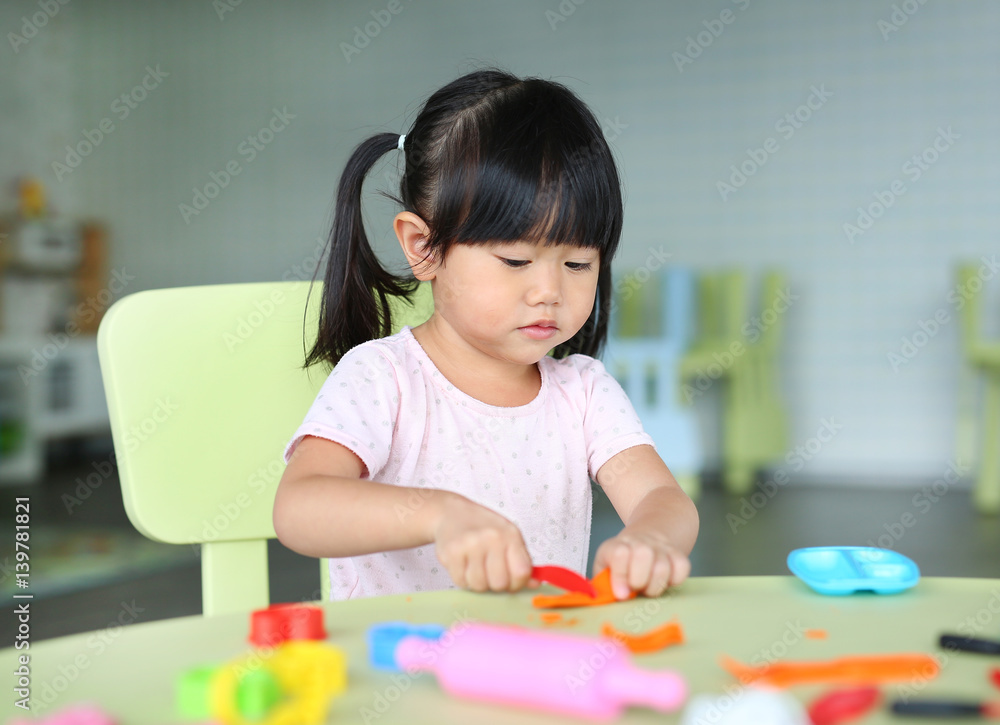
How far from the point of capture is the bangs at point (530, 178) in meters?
0.85

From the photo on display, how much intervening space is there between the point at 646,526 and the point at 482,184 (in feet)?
1.17

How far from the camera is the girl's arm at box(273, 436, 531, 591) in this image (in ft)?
1.91

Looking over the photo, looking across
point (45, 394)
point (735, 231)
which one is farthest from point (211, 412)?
point (45, 394)

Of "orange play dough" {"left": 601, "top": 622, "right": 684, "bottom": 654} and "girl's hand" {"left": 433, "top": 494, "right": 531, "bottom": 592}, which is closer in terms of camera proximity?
"orange play dough" {"left": 601, "top": 622, "right": 684, "bottom": 654}

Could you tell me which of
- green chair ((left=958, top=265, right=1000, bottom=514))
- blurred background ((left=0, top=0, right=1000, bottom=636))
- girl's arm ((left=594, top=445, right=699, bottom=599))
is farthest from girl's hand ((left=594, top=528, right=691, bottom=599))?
green chair ((left=958, top=265, right=1000, bottom=514))

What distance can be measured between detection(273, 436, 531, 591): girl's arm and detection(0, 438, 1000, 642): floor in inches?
67.3

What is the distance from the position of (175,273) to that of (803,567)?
581 cm

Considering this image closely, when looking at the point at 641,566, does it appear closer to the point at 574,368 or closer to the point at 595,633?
the point at 595,633

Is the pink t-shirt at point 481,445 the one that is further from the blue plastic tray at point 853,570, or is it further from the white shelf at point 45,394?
the white shelf at point 45,394

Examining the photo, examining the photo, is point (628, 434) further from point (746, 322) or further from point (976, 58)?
point (976, 58)

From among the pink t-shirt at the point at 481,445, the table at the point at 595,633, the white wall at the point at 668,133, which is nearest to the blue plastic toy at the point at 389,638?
the table at the point at 595,633

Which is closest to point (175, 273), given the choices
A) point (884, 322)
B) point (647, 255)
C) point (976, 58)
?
point (647, 255)

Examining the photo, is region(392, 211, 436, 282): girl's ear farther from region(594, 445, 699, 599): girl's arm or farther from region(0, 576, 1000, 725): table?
region(0, 576, 1000, 725): table

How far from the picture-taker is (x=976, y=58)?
4.06 m
